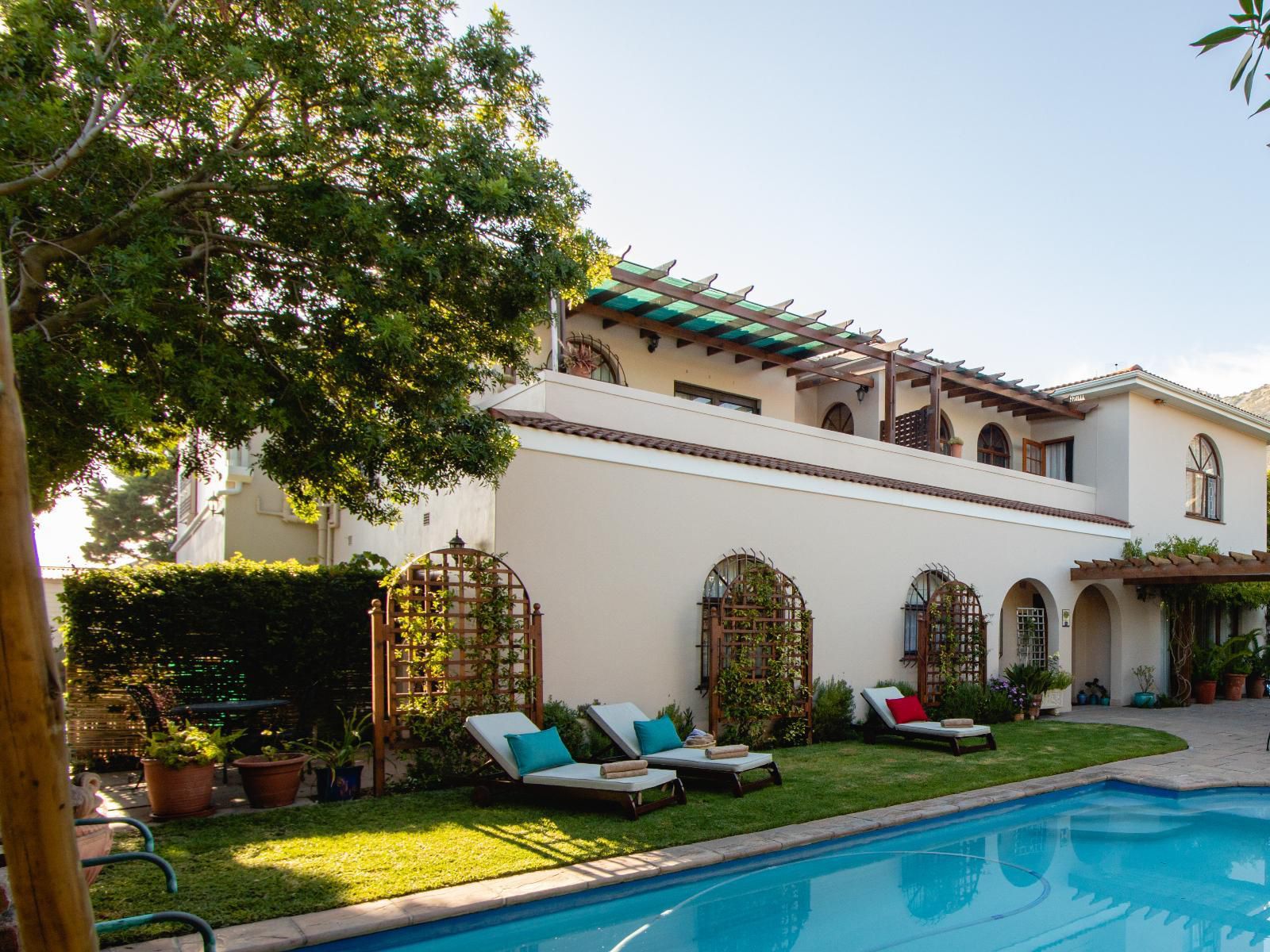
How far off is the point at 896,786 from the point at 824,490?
512cm

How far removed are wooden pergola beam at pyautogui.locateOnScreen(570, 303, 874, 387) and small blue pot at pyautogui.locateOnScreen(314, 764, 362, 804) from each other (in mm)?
7974

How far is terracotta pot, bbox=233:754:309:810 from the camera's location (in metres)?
8.32

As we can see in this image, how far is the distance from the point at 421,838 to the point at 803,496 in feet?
26.1

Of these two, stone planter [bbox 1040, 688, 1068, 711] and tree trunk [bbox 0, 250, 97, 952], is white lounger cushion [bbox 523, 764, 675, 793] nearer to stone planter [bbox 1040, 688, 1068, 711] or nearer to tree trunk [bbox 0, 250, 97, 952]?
tree trunk [bbox 0, 250, 97, 952]

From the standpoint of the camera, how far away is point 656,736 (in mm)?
9672

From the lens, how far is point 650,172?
10.7 meters

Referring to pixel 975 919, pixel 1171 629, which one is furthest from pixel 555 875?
pixel 1171 629

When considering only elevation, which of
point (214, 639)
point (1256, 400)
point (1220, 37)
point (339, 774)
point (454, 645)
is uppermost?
point (1256, 400)

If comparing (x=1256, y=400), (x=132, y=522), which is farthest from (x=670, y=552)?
(x=1256, y=400)

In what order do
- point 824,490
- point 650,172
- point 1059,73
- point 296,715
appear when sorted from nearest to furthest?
point 1059,73 < point 650,172 < point 296,715 < point 824,490

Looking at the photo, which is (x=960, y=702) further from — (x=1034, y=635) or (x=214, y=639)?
(x=214, y=639)

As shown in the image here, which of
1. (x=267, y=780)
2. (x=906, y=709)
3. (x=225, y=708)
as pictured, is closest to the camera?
(x=267, y=780)

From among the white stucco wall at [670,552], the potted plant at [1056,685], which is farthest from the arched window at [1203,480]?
the white stucco wall at [670,552]

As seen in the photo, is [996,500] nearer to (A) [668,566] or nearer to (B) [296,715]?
(A) [668,566]
